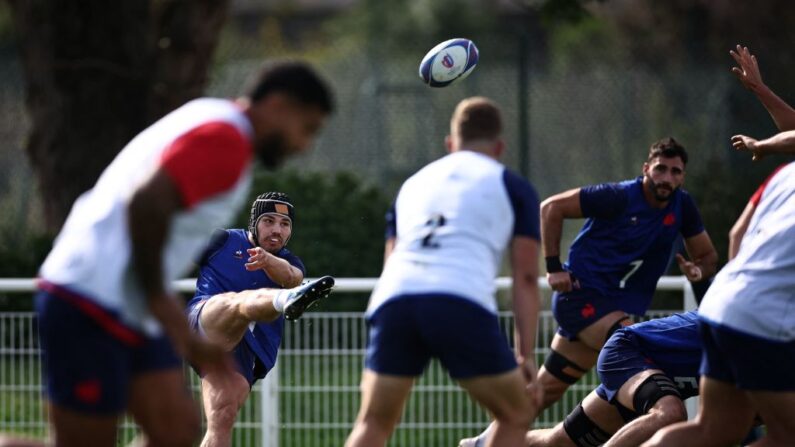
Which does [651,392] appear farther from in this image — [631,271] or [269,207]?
[269,207]

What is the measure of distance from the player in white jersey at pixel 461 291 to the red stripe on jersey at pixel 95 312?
1.40 meters

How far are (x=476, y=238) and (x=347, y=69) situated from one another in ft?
26.0

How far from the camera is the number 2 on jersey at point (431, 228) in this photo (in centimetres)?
622

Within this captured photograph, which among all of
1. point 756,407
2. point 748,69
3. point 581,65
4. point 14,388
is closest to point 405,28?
point 581,65

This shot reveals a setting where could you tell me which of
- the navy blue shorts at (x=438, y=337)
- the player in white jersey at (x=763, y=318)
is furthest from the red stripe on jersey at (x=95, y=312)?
the player in white jersey at (x=763, y=318)

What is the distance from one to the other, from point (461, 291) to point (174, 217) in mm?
1524

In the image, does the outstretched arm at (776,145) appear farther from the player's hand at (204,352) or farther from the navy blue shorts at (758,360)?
the player's hand at (204,352)

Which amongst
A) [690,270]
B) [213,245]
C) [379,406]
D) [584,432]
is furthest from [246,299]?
[690,270]

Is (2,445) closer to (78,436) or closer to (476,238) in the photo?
(78,436)

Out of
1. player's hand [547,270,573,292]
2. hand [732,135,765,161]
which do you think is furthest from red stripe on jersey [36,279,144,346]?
player's hand [547,270,573,292]

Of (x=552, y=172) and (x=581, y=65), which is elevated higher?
(x=581, y=65)

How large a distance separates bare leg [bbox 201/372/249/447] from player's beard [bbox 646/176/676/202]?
2.78 meters

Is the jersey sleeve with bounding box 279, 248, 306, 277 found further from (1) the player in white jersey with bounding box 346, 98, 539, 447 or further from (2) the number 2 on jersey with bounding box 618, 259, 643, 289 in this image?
(1) the player in white jersey with bounding box 346, 98, 539, 447

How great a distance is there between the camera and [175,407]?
17.3ft
